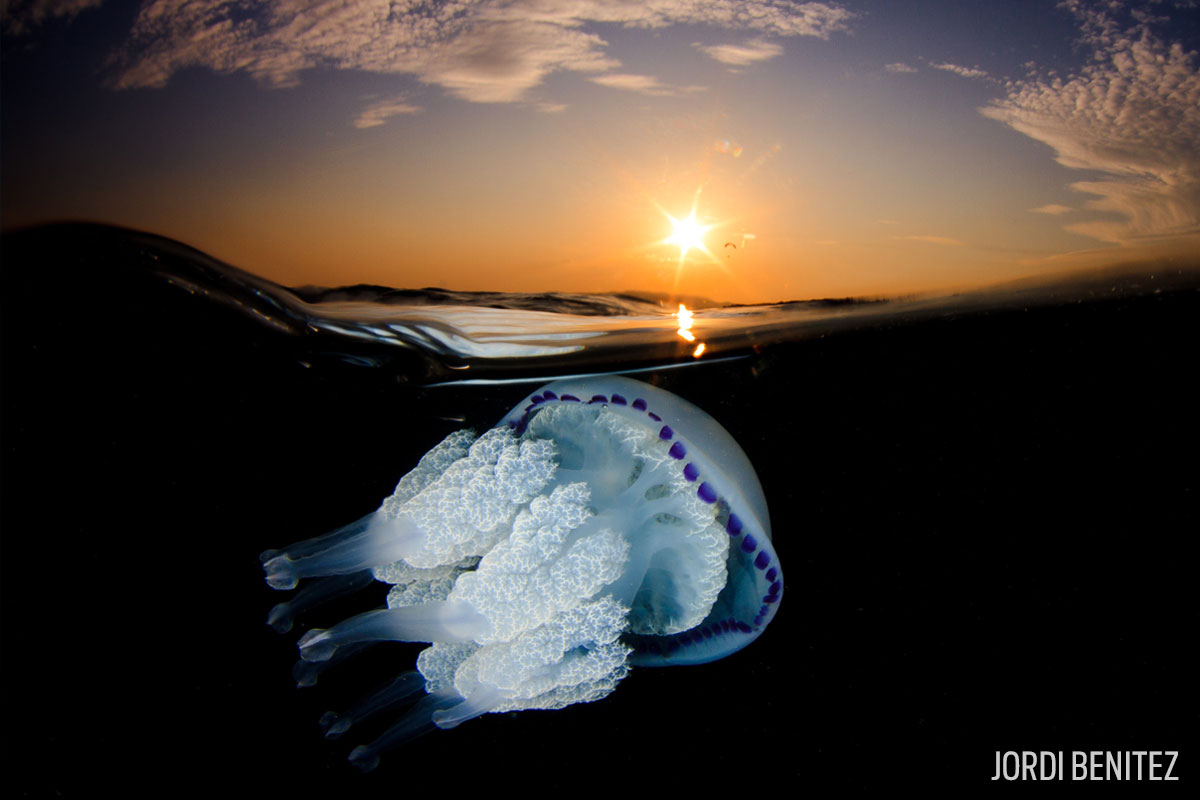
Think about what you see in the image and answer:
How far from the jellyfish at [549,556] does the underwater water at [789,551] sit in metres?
0.90

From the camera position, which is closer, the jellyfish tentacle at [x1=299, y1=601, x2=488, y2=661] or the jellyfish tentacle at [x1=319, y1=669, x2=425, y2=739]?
the jellyfish tentacle at [x1=299, y1=601, x2=488, y2=661]

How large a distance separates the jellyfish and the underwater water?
0.90m

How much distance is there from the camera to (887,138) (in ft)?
7.09

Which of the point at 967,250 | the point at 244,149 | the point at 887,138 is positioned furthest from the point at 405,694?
the point at 967,250

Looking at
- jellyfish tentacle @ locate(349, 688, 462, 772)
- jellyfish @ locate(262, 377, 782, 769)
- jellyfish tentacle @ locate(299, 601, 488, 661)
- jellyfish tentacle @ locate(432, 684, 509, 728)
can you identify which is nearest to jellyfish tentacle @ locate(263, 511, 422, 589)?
jellyfish @ locate(262, 377, 782, 769)

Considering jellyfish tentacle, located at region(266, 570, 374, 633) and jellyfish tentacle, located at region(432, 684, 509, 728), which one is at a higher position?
jellyfish tentacle, located at region(266, 570, 374, 633)

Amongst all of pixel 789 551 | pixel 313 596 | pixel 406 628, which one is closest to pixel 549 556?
pixel 406 628

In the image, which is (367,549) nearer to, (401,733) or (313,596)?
(313,596)

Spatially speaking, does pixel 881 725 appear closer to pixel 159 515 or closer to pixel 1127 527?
pixel 1127 527

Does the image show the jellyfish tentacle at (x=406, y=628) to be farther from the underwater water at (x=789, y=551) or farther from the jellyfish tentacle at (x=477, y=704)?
the underwater water at (x=789, y=551)

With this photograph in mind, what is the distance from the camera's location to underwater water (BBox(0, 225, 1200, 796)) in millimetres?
3404

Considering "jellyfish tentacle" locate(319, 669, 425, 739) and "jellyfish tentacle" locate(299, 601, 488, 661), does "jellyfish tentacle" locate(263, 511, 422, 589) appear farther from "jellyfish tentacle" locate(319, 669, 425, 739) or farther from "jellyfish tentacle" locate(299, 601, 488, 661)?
"jellyfish tentacle" locate(319, 669, 425, 739)

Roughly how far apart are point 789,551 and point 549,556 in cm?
157

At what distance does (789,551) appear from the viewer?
3.09 metres
